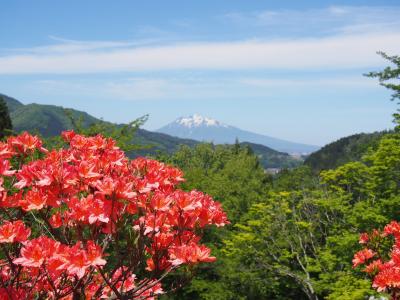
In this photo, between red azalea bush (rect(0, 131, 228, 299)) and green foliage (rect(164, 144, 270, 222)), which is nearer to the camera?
red azalea bush (rect(0, 131, 228, 299))

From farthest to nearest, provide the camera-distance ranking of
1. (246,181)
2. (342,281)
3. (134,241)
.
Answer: (246,181), (342,281), (134,241)

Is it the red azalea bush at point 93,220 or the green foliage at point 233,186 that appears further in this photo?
the green foliage at point 233,186

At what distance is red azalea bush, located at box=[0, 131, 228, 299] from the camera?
2.98m

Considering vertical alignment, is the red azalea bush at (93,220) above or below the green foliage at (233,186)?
above

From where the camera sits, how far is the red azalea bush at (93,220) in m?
2.98

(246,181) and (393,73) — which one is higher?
(393,73)

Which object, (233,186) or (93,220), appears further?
(233,186)

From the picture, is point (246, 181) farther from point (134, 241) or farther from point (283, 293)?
point (134, 241)

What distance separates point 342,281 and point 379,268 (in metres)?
10.8

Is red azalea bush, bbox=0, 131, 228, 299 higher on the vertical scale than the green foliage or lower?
higher

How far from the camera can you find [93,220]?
9.82ft

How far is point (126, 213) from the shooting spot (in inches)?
137

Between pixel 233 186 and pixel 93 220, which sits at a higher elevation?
pixel 93 220

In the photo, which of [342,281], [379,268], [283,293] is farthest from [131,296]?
[283,293]
